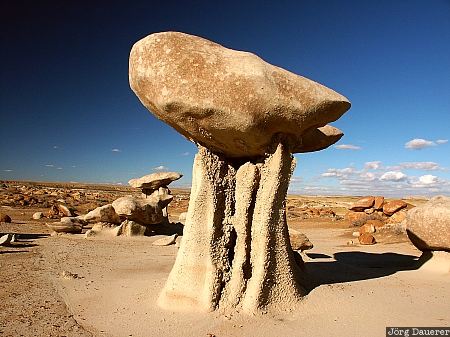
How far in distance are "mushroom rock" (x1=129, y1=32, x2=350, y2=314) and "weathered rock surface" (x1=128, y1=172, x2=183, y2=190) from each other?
13308mm

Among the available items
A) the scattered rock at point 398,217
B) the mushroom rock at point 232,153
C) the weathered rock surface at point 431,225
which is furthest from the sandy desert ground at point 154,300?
the scattered rock at point 398,217

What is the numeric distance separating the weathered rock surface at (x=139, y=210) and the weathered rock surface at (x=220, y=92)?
11.3 meters

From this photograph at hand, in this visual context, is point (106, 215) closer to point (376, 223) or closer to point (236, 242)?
point (236, 242)

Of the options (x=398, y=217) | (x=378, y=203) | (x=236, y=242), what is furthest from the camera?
(x=378, y=203)

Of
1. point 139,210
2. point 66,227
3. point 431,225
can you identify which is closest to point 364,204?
point 139,210

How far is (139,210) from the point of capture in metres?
17.7

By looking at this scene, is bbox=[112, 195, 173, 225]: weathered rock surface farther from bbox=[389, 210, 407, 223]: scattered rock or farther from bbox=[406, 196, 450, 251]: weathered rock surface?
bbox=[389, 210, 407, 223]: scattered rock

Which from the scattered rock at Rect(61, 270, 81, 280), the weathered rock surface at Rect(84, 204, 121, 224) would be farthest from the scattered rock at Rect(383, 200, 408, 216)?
the scattered rock at Rect(61, 270, 81, 280)

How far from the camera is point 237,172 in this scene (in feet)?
24.6

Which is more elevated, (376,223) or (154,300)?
(376,223)

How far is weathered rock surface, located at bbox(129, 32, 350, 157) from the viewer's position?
20.1 ft

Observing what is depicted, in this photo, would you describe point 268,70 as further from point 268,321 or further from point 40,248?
point 40,248

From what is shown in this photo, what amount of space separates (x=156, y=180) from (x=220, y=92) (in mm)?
14908

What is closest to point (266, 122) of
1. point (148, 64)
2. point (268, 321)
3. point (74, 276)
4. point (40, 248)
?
point (148, 64)
